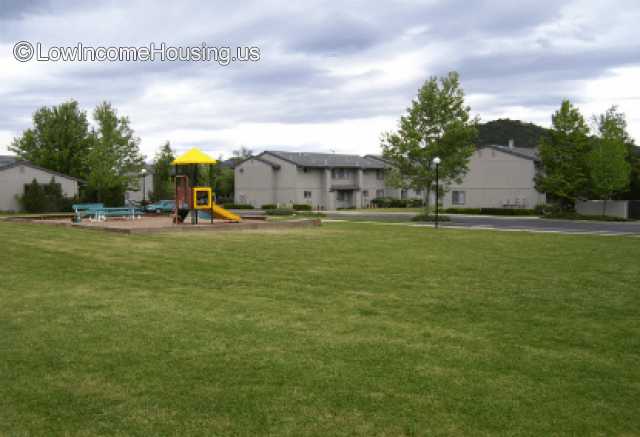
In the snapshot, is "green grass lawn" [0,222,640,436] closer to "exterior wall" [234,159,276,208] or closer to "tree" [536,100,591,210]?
"tree" [536,100,591,210]

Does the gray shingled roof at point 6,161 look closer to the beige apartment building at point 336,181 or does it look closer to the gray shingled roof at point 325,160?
the beige apartment building at point 336,181

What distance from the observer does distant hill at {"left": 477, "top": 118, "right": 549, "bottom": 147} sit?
91250 mm

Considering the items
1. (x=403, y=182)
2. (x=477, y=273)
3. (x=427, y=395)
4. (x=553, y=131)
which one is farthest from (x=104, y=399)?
(x=553, y=131)

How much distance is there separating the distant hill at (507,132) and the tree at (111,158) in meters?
58.2

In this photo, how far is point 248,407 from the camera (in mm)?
5039

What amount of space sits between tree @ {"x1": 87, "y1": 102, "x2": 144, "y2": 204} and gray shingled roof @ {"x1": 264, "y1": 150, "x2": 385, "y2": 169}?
61.0ft

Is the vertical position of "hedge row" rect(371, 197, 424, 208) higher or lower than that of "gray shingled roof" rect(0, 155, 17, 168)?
lower

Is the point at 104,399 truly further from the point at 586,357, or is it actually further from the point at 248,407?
the point at 586,357

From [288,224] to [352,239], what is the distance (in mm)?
7374

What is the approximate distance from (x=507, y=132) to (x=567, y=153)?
5726 cm

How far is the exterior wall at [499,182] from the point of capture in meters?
50.1

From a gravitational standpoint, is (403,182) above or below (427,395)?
above

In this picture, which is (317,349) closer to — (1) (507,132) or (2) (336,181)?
(2) (336,181)

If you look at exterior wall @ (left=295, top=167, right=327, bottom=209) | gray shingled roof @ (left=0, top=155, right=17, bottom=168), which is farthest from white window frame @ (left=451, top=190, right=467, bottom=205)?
gray shingled roof @ (left=0, top=155, right=17, bottom=168)
